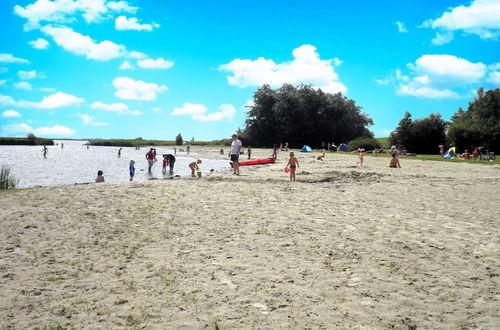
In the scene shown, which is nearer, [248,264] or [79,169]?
[248,264]

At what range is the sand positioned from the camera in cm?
518

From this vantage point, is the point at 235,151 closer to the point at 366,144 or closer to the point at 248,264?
the point at 248,264

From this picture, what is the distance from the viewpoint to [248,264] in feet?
23.2

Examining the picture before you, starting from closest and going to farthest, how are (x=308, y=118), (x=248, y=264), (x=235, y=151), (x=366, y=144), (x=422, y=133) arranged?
(x=248, y=264) → (x=235, y=151) → (x=422, y=133) → (x=366, y=144) → (x=308, y=118)

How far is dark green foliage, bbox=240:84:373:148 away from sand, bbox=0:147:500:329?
6991 centimetres

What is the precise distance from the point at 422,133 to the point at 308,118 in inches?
1146

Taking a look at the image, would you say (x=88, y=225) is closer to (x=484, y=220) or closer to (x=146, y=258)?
(x=146, y=258)

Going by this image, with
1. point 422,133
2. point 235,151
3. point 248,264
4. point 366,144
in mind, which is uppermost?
point 422,133

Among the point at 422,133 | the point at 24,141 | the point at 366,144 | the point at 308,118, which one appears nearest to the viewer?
the point at 422,133

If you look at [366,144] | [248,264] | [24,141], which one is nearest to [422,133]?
[366,144]

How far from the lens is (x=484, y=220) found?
1059 cm

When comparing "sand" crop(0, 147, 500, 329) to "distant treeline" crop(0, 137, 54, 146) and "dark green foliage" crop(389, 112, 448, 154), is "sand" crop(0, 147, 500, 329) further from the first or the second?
"distant treeline" crop(0, 137, 54, 146)

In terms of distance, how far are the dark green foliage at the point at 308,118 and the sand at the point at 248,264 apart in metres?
69.9

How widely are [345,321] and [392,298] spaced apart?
115 cm
